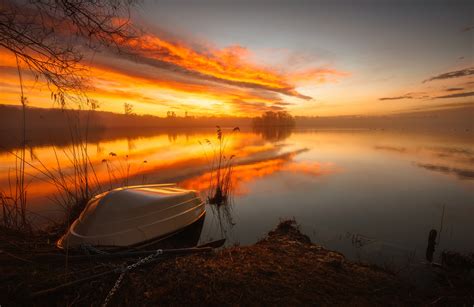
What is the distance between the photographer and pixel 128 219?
4441mm

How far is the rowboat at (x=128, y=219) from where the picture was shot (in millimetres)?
3992

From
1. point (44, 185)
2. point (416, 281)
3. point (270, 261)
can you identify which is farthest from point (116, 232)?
point (44, 185)

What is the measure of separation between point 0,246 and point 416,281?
6839mm

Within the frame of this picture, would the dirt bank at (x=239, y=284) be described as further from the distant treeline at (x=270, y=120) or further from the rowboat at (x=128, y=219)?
the distant treeline at (x=270, y=120)

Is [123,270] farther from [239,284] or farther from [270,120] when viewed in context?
[270,120]

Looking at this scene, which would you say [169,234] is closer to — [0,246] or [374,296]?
[0,246]

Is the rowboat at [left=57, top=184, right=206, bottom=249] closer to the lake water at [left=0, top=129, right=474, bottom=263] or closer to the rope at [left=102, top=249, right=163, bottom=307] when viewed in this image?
the rope at [left=102, top=249, right=163, bottom=307]

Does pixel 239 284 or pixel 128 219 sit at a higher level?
pixel 128 219

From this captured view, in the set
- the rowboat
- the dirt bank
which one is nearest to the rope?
the dirt bank

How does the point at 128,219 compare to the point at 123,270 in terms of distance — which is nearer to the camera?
the point at 123,270

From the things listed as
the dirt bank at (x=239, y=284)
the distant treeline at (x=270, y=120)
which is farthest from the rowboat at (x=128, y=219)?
the distant treeline at (x=270, y=120)

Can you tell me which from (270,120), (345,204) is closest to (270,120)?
(270,120)

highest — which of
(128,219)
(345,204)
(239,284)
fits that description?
(128,219)

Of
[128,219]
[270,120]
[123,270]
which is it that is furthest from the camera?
[270,120]
